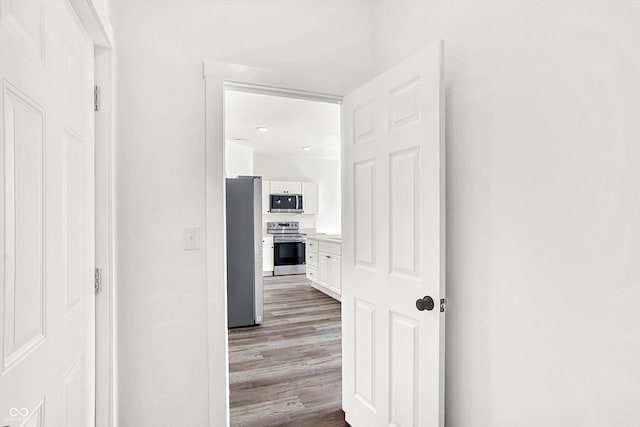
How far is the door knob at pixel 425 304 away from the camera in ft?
4.74

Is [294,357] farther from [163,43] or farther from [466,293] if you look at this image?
[163,43]

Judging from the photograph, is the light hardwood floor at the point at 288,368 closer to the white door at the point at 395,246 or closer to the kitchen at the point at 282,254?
the kitchen at the point at 282,254

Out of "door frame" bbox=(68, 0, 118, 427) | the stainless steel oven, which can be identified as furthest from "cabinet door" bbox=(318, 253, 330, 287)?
"door frame" bbox=(68, 0, 118, 427)

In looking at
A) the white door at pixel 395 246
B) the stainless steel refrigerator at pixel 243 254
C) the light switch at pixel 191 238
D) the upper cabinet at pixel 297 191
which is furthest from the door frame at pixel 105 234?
the upper cabinet at pixel 297 191

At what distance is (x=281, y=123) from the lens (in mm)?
4988

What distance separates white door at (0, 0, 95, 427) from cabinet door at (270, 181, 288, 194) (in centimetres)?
623

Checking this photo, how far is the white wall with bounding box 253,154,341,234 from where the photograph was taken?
7887mm

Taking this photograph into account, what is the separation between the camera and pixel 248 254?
4.12 meters

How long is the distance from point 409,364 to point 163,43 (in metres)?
1.93

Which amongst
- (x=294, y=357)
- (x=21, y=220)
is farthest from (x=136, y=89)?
(x=294, y=357)

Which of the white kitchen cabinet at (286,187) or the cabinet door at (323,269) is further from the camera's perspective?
the white kitchen cabinet at (286,187)

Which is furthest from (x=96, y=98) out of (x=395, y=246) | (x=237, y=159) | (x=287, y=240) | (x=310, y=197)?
(x=310, y=197)

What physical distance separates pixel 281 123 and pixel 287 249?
326cm

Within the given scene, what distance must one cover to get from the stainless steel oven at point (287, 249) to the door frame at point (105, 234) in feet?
19.4
